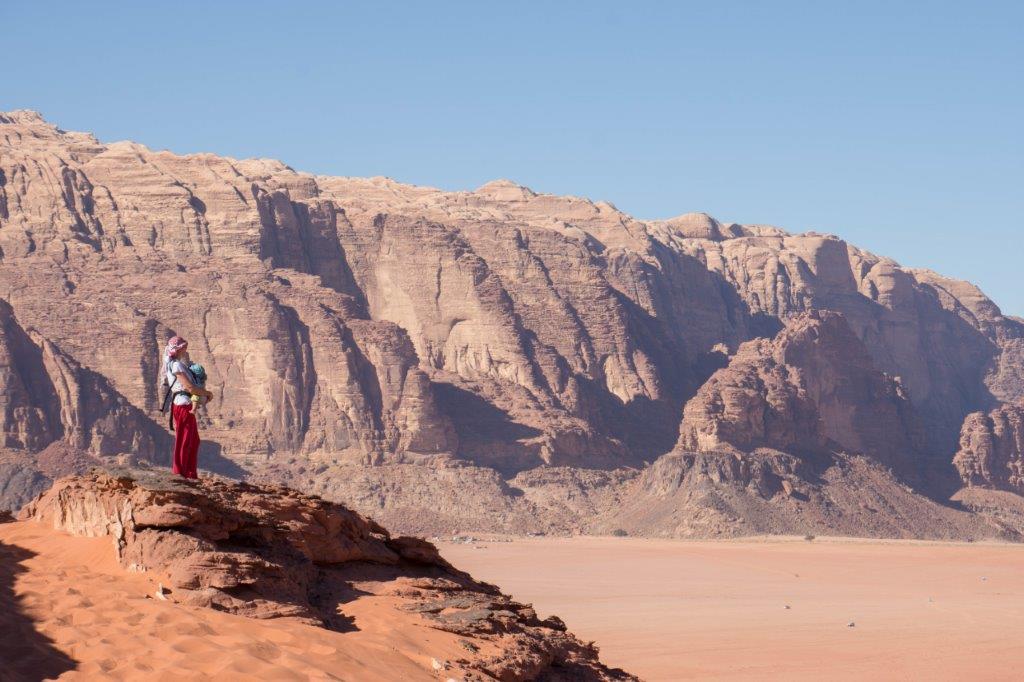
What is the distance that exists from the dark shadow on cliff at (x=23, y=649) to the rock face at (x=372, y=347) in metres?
78.7

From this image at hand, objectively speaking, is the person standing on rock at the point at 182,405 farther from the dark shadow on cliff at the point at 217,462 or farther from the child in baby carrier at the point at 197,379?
the dark shadow on cliff at the point at 217,462

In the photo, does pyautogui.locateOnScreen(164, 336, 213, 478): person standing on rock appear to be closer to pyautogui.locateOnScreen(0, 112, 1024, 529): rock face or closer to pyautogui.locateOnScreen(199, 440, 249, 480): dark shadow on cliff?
pyautogui.locateOnScreen(0, 112, 1024, 529): rock face

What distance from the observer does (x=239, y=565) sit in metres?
17.1

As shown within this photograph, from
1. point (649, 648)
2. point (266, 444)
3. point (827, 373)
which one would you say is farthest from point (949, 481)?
point (649, 648)

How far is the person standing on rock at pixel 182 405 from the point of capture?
19688 mm

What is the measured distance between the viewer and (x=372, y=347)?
412 ft

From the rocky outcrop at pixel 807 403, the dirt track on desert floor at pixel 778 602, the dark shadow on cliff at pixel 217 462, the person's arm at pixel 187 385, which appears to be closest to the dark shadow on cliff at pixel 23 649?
the person's arm at pixel 187 385

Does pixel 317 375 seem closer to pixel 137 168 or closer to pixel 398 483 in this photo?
pixel 398 483

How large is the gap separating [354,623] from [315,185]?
485ft

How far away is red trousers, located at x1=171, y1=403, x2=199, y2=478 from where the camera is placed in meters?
19.7

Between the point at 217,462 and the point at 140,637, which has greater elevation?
the point at 140,637

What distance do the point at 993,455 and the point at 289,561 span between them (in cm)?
12958

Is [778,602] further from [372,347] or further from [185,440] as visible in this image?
[372,347]

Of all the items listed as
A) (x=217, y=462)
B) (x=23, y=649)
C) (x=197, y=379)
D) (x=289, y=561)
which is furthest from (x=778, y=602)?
(x=217, y=462)
